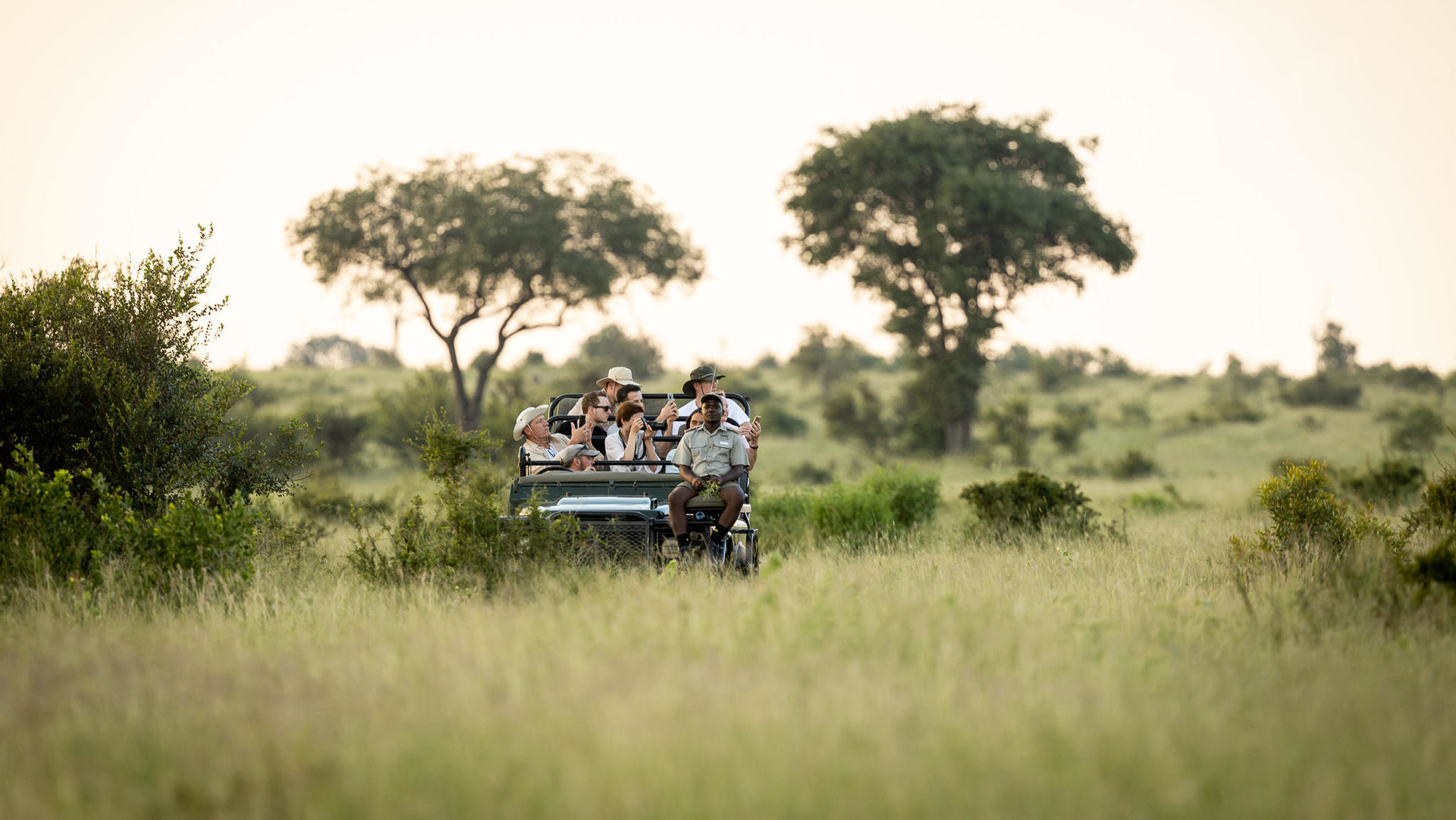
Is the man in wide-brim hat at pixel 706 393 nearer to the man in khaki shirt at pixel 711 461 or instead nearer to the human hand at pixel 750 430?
the human hand at pixel 750 430

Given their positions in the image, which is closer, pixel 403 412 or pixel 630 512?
pixel 630 512

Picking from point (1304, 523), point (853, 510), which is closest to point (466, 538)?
point (853, 510)

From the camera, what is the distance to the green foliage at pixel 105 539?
7898mm

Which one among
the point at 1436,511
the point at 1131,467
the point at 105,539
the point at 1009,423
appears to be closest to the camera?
the point at 105,539

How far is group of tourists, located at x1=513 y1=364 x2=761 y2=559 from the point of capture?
858 cm

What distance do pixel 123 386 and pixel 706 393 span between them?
4.72 m

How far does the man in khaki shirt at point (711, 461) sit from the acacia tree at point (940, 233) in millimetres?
23479

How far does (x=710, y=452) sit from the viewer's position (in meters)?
8.80

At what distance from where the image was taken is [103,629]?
655cm

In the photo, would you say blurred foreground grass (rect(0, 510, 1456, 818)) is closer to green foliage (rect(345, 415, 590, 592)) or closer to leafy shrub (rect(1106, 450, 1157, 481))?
green foliage (rect(345, 415, 590, 592))

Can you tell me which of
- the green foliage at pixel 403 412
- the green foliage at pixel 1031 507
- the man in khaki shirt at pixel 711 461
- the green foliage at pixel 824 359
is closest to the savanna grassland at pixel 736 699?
the man in khaki shirt at pixel 711 461

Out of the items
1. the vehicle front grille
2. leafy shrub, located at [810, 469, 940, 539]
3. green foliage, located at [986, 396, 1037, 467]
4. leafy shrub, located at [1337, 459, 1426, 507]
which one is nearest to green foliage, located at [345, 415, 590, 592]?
the vehicle front grille

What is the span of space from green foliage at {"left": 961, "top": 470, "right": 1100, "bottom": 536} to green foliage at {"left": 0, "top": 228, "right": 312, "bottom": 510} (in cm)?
752

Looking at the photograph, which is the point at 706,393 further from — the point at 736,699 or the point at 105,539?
the point at 736,699
